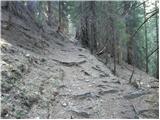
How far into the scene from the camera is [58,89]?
31.4ft

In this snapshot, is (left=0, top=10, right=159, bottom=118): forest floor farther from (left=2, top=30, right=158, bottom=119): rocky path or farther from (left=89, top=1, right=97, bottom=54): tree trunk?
(left=89, top=1, right=97, bottom=54): tree trunk

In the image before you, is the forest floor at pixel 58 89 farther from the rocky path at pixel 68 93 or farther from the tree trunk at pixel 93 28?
the tree trunk at pixel 93 28

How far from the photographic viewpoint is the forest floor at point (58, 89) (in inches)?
313

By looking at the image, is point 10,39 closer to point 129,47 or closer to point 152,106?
point 152,106

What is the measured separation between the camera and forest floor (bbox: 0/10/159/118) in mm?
7945

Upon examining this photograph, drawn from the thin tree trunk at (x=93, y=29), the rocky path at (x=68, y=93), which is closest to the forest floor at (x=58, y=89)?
the rocky path at (x=68, y=93)

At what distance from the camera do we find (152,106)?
937cm

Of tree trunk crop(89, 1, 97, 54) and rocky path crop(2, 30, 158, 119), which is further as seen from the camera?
→ tree trunk crop(89, 1, 97, 54)

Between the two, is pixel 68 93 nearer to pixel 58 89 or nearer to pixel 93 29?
pixel 58 89

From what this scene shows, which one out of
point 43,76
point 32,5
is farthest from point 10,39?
point 32,5

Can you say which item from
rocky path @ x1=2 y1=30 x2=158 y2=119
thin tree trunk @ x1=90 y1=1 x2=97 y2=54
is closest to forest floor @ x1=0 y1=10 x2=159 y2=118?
rocky path @ x1=2 y1=30 x2=158 y2=119

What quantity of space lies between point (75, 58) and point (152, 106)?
5.94 meters

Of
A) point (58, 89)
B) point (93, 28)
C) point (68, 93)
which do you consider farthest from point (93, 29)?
point (68, 93)

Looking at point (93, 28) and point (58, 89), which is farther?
point (93, 28)
